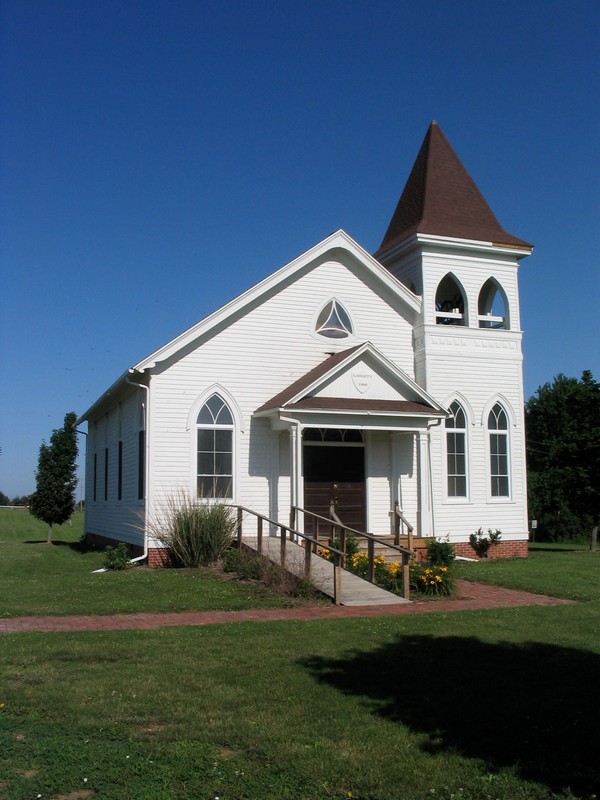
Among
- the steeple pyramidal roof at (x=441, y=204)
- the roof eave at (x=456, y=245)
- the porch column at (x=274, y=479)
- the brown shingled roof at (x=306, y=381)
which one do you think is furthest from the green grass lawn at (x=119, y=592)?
the steeple pyramidal roof at (x=441, y=204)

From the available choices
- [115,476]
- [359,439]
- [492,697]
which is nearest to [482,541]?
[359,439]

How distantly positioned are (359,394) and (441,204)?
7.01 meters

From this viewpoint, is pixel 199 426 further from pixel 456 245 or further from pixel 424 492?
pixel 456 245

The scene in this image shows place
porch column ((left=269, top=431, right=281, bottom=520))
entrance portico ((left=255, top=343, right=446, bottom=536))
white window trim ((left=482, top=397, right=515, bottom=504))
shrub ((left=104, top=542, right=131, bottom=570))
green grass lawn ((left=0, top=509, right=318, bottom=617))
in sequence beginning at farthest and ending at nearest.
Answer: white window trim ((left=482, top=397, right=515, bottom=504)), porch column ((left=269, top=431, right=281, bottom=520)), entrance portico ((left=255, top=343, right=446, bottom=536)), shrub ((left=104, top=542, right=131, bottom=570)), green grass lawn ((left=0, top=509, right=318, bottom=617))

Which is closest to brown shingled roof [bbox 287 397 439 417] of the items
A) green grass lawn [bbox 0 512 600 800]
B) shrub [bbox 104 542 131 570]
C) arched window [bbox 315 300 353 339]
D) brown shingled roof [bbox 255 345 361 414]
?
brown shingled roof [bbox 255 345 361 414]

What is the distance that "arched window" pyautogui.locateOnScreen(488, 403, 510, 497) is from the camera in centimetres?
2227

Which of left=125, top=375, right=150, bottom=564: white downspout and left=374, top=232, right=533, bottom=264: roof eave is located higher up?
left=374, top=232, right=533, bottom=264: roof eave

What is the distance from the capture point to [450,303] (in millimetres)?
23594

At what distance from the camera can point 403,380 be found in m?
19.8

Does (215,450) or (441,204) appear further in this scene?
(441,204)

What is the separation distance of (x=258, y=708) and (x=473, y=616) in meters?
Result: 5.79

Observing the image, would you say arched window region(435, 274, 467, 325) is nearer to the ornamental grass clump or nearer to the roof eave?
the roof eave

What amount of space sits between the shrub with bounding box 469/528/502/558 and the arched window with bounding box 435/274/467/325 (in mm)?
5593

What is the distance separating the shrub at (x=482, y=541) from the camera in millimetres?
21531
